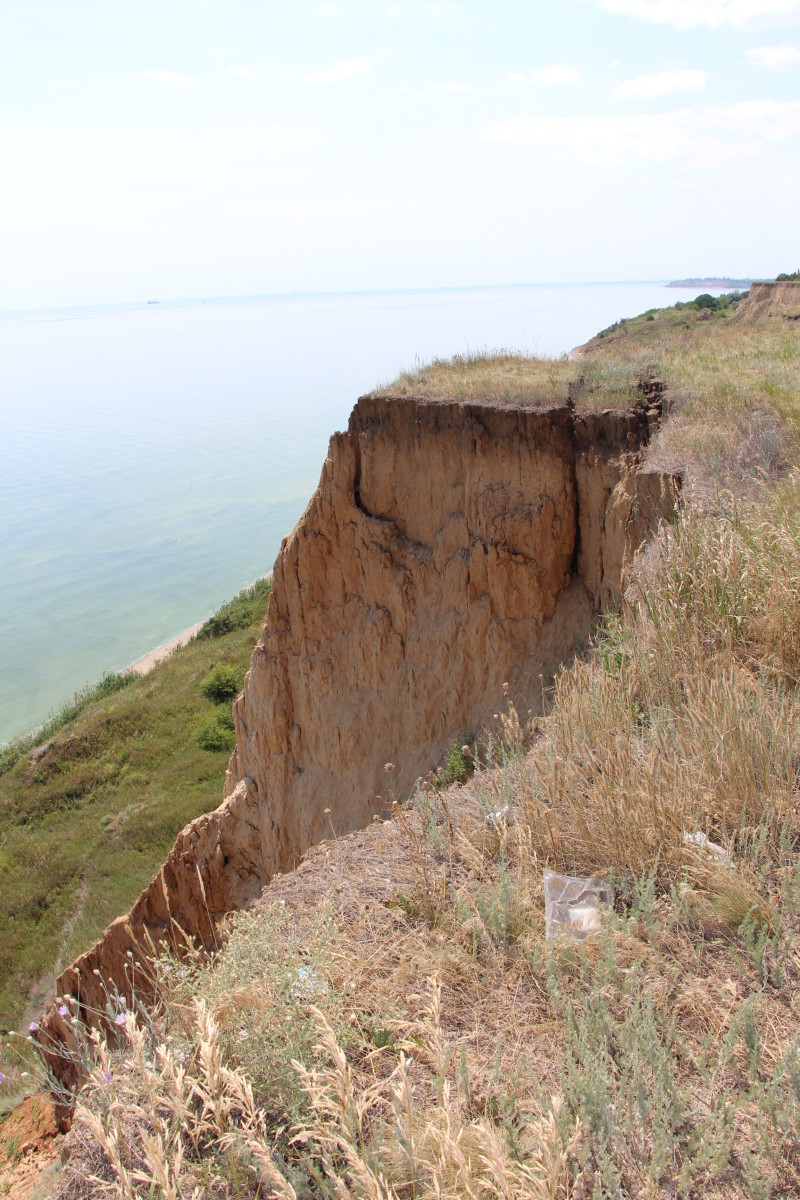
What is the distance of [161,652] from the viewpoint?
33156mm

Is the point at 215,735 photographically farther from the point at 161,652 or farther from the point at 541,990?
the point at 541,990

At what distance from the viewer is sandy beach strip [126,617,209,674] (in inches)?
1237

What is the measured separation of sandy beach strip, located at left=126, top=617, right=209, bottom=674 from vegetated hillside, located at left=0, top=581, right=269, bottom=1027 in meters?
2.84

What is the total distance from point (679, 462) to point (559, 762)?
15.2 ft

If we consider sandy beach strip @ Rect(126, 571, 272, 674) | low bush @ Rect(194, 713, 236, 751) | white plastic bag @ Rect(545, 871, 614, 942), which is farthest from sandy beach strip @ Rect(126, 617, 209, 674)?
white plastic bag @ Rect(545, 871, 614, 942)

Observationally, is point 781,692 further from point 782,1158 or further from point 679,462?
point 679,462

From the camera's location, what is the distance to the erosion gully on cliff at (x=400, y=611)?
362 inches

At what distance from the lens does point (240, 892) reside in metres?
11.8

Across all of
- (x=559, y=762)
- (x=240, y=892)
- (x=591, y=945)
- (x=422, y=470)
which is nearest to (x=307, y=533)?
(x=422, y=470)

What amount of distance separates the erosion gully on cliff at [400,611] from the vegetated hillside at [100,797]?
518cm

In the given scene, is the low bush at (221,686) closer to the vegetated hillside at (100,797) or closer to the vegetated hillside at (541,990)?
the vegetated hillside at (100,797)

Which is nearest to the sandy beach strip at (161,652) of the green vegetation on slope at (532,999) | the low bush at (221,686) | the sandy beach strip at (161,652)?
the sandy beach strip at (161,652)

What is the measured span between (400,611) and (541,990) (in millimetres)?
8143

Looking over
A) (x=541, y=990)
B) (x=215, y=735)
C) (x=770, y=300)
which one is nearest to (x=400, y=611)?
(x=541, y=990)
